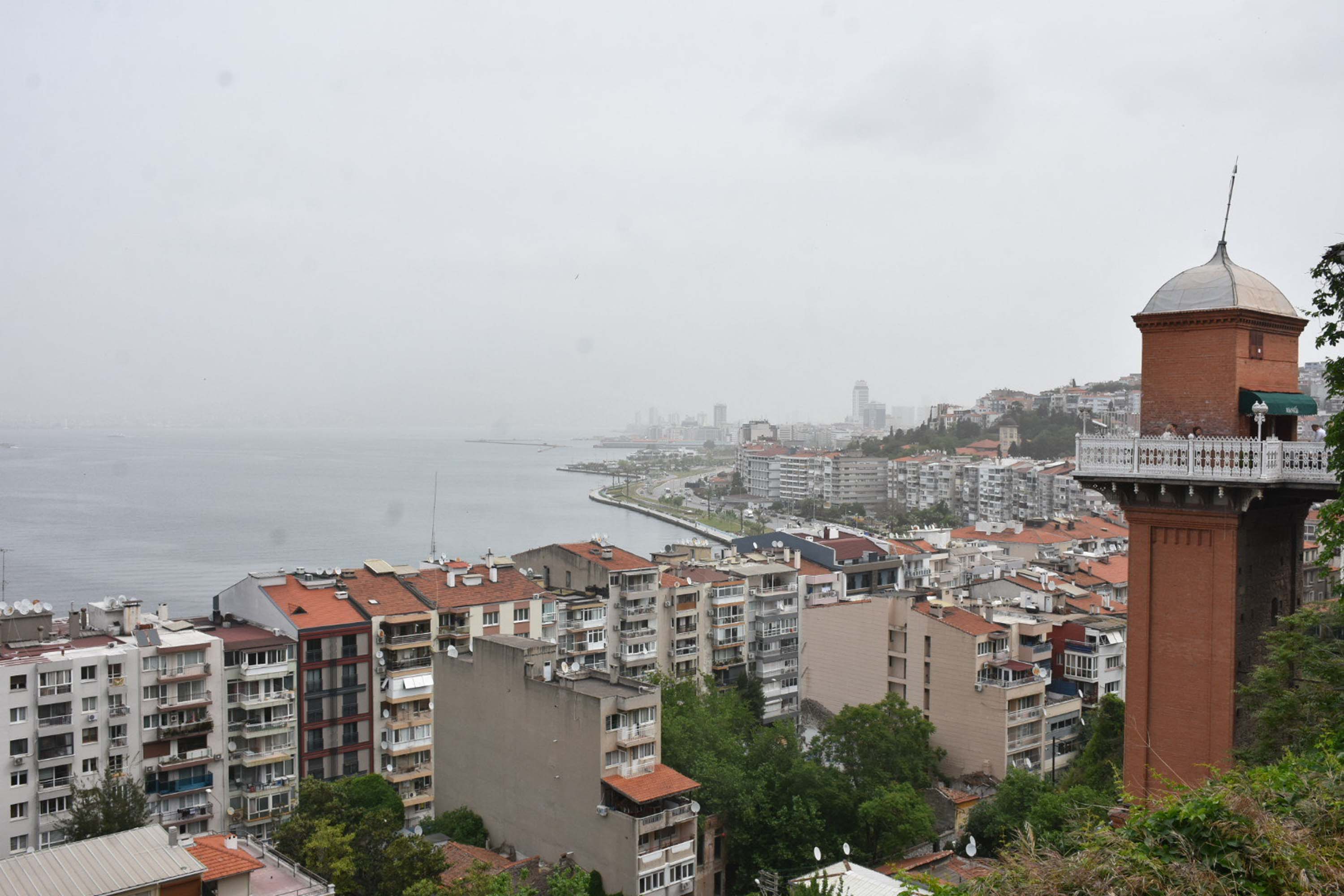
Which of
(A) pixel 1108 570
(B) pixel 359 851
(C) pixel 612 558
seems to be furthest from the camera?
(A) pixel 1108 570

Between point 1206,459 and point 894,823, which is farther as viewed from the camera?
point 894,823

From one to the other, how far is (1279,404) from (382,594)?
1305 cm

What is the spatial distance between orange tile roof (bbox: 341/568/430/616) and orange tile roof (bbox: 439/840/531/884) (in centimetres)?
465

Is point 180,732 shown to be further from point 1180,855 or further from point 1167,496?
point 1180,855

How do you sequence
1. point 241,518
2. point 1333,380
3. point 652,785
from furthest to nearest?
1. point 241,518
2. point 652,785
3. point 1333,380

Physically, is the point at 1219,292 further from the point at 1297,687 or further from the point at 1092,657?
the point at 1092,657

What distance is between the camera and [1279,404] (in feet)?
17.4

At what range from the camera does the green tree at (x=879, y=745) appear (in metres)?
12.6

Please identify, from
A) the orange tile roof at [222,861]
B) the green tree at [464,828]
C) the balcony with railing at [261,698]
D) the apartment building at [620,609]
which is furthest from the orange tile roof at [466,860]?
the apartment building at [620,609]

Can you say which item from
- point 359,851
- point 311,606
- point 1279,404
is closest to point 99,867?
point 359,851

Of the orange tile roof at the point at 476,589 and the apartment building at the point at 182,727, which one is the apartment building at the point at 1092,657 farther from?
the apartment building at the point at 182,727

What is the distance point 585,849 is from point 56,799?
649cm

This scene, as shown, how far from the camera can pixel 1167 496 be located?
5523 mm

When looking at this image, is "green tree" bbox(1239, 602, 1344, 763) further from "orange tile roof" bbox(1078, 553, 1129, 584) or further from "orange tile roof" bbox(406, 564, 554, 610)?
"orange tile roof" bbox(1078, 553, 1129, 584)
